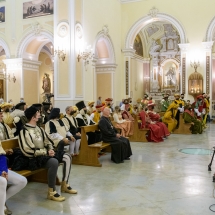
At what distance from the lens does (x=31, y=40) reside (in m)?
15.4

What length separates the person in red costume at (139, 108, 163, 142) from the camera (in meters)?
9.77

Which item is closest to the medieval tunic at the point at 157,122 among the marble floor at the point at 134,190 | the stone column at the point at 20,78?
the marble floor at the point at 134,190

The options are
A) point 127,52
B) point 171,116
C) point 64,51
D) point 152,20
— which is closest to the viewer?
point 171,116

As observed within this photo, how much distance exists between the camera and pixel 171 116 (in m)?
12.1

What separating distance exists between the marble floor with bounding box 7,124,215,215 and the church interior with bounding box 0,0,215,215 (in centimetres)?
1

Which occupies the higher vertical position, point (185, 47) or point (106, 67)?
point (185, 47)

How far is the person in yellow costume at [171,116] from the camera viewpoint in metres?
11.9

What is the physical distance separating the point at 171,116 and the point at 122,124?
3.51 m

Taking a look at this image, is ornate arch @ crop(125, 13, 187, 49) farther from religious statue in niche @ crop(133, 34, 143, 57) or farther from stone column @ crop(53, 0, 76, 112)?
stone column @ crop(53, 0, 76, 112)

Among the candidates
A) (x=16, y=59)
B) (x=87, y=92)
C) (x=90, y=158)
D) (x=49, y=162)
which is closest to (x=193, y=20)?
(x=87, y=92)

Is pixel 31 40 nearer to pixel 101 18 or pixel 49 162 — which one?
pixel 101 18

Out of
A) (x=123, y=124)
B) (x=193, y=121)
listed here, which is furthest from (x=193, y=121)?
(x=123, y=124)

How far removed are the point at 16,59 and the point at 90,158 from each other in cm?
1085

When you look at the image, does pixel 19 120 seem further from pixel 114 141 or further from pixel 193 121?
pixel 193 121
